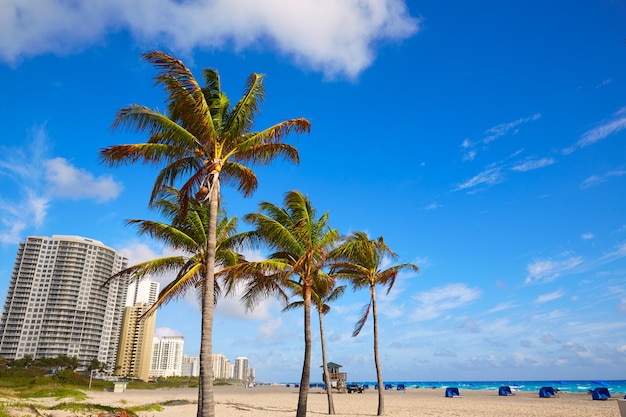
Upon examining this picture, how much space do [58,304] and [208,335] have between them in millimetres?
105742

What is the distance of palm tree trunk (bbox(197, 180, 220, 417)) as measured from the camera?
8.74 m

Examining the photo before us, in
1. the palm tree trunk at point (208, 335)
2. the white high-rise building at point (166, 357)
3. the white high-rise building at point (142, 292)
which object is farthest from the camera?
the white high-rise building at point (166, 357)

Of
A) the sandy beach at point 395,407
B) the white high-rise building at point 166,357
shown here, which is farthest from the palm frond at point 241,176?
the white high-rise building at point 166,357

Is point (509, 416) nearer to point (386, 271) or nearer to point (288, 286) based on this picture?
point (386, 271)

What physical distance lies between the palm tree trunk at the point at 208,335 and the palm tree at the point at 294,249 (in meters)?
3.18

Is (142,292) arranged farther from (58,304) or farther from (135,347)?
(58,304)

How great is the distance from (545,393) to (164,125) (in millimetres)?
44931

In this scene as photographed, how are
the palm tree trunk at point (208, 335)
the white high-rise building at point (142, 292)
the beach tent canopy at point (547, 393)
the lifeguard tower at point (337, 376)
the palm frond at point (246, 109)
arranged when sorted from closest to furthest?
the palm tree trunk at point (208, 335)
the palm frond at point (246, 109)
the beach tent canopy at point (547, 393)
the lifeguard tower at point (337, 376)
the white high-rise building at point (142, 292)

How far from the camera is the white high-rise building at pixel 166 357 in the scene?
483 ft

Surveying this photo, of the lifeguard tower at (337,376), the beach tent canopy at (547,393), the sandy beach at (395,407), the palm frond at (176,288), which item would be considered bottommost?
the beach tent canopy at (547,393)

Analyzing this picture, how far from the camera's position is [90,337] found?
323 ft

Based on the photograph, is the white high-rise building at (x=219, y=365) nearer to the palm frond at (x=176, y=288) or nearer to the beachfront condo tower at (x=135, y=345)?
the beachfront condo tower at (x=135, y=345)

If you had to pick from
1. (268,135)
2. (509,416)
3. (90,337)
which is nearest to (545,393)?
(509,416)

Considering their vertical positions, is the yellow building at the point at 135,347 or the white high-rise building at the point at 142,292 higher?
the white high-rise building at the point at 142,292
